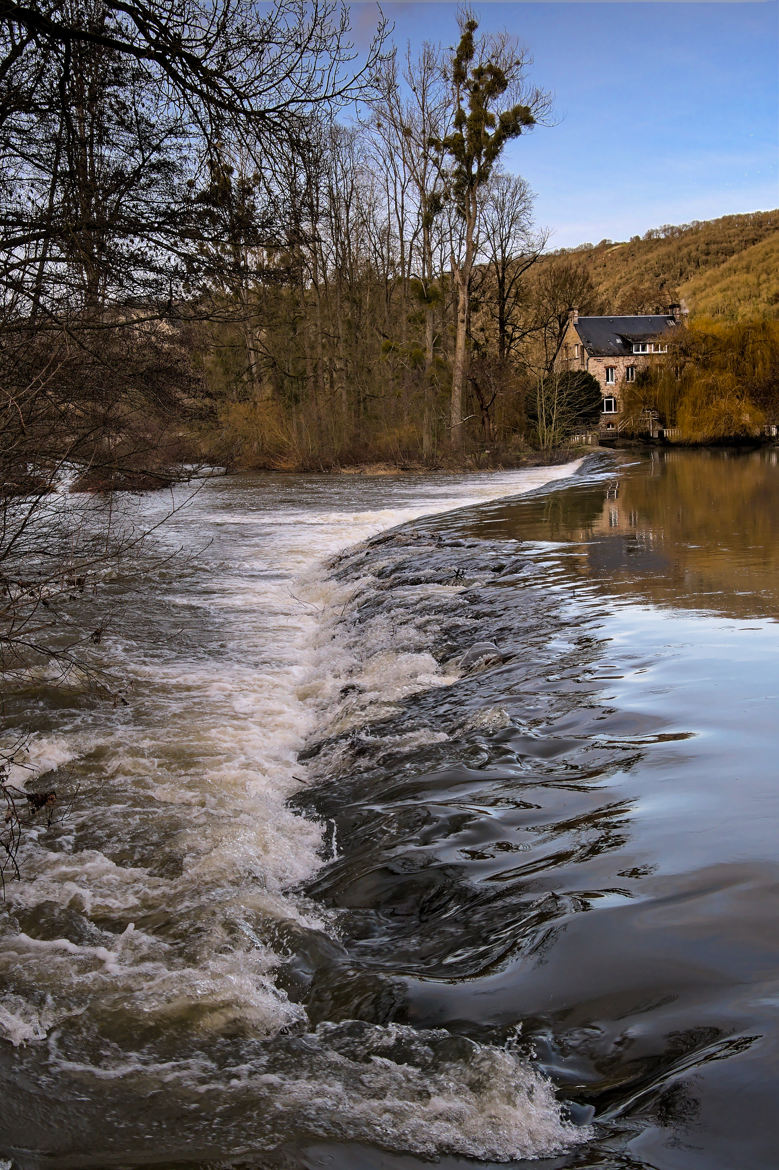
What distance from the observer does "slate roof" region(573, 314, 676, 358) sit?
2462 inches

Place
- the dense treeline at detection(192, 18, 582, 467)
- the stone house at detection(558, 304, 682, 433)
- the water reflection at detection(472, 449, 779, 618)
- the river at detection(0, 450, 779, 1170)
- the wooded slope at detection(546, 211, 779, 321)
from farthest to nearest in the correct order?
1. the wooded slope at detection(546, 211, 779, 321)
2. the stone house at detection(558, 304, 682, 433)
3. the dense treeline at detection(192, 18, 582, 467)
4. the water reflection at detection(472, 449, 779, 618)
5. the river at detection(0, 450, 779, 1170)

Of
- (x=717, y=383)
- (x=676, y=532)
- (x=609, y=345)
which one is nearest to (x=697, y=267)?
(x=609, y=345)

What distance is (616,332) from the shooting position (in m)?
63.7

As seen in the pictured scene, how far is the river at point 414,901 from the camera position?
2.47m

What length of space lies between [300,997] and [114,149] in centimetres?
594

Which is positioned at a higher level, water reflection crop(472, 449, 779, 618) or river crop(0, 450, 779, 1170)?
water reflection crop(472, 449, 779, 618)

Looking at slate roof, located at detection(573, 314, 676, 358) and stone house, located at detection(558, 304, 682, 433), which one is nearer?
stone house, located at detection(558, 304, 682, 433)

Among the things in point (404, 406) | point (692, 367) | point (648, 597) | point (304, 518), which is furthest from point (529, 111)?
point (648, 597)

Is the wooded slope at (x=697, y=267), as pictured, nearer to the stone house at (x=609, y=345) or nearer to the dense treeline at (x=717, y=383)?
the stone house at (x=609, y=345)

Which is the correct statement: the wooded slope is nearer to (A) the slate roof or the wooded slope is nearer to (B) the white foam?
(A) the slate roof

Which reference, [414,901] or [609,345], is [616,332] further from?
[414,901]

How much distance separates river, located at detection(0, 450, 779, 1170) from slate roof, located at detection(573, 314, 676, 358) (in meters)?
57.1

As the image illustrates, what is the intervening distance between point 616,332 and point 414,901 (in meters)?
64.6

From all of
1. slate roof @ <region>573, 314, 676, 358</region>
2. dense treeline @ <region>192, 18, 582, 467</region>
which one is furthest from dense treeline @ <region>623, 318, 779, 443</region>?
slate roof @ <region>573, 314, 676, 358</region>
